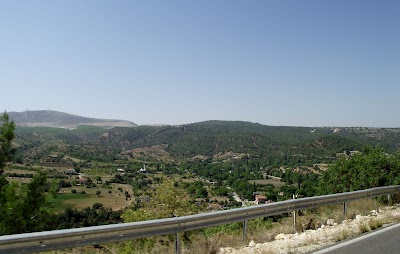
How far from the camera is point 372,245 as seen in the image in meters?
7.04

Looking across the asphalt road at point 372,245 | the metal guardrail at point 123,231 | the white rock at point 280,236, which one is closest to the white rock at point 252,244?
the metal guardrail at point 123,231

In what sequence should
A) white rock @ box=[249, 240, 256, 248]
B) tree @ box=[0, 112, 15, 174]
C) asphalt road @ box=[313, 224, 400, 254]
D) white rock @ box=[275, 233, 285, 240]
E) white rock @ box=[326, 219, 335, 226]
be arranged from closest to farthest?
asphalt road @ box=[313, 224, 400, 254] < white rock @ box=[249, 240, 256, 248] < white rock @ box=[275, 233, 285, 240] < white rock @ box=[326, 219, 335, 226] < tree @ box=[0, 112, 15, 174]

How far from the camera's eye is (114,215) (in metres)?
44.0

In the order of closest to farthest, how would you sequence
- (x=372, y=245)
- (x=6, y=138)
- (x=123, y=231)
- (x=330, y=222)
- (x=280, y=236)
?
1. (x=123, y=231)
2. (x=372, y=245)
3. (x=280, y=236)
4. (x=330, y=222)
5. (x=6, y=138)

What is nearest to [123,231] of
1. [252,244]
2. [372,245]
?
[252,244]

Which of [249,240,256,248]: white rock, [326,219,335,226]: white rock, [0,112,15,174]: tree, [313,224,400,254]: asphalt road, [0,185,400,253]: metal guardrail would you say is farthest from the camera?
[0,112,15,174]: tree

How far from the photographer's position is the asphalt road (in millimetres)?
6559

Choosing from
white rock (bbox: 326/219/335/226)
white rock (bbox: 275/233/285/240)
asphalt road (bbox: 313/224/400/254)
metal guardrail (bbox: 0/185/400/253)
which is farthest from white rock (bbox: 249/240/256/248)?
white rock (bbox: 326/219/335/226)

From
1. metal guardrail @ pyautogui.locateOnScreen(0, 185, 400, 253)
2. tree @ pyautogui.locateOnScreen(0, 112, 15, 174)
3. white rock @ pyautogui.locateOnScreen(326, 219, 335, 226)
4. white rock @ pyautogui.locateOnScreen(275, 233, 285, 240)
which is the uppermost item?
tree @ pyautogui.locateOnScreen(0, 112, 15, 174)

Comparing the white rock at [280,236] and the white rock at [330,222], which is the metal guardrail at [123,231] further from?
the white rock at [330,222]

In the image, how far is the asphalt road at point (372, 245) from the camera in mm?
6559

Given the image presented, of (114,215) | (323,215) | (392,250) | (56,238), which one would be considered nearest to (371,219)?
(323,215)

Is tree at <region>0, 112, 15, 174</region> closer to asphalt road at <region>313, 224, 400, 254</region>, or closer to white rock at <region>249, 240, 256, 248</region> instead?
white rock at <region>249, 240, 256, 248</region>

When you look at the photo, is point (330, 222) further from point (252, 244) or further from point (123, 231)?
point (123, 231)
